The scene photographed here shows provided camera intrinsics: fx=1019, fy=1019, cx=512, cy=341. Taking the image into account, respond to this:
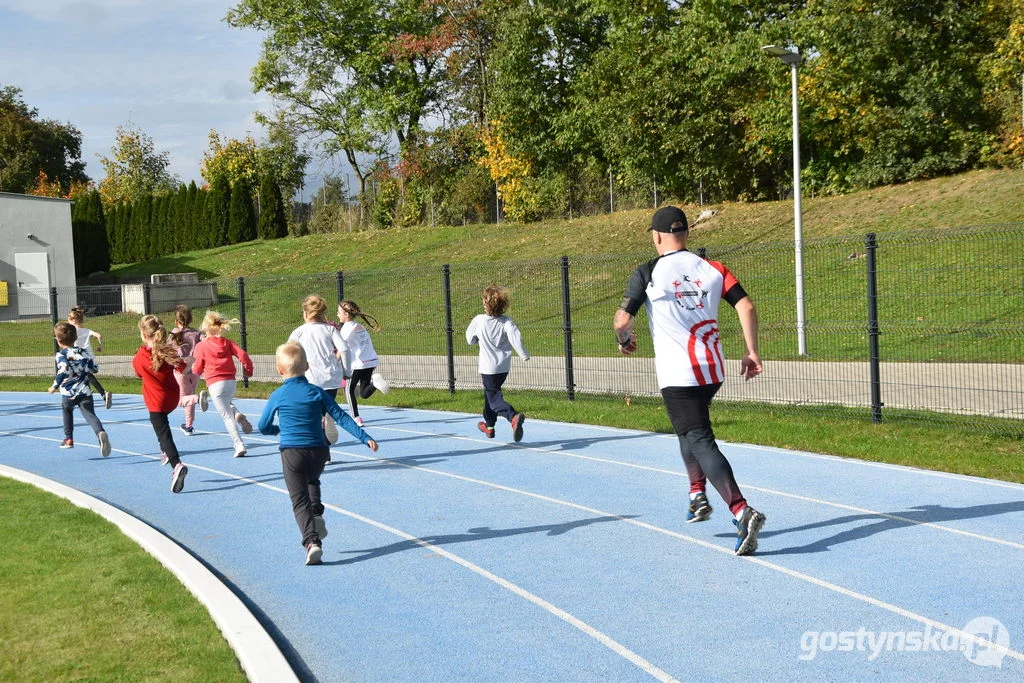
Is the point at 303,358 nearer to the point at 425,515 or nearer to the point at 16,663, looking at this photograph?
the point at 425,515

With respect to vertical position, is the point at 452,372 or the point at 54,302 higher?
the point at 54,302

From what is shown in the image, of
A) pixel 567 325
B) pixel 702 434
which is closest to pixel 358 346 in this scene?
pixel 567 325

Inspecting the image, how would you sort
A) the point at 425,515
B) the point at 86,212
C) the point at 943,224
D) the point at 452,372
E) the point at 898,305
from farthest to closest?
the point at 86,212
the point at 943,224
the point at 452,372
the point at 898,305
the point at 425,515

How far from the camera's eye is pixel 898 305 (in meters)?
13.6

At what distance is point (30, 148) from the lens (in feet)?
236

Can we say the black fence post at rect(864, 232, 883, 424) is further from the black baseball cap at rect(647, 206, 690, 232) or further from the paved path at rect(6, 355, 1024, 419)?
the black baseball cap at rect(647, 206, 690, 232)

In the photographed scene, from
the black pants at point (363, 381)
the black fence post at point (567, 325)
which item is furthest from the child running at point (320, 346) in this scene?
the black fence post at point (567, 325)

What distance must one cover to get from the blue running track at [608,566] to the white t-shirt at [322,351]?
99 centimetres

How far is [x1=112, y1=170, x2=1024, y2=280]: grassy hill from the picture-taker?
27000mm

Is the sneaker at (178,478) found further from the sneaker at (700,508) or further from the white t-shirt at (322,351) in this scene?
the sneaker at (700,508)

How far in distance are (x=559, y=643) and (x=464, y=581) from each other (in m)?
1.31

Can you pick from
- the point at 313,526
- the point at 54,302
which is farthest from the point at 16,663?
the point at 54,302

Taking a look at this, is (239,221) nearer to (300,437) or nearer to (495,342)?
(495,342)

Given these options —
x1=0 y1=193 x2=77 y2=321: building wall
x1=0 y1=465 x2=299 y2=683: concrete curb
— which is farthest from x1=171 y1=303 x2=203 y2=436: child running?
x1=0 y1=193 x2=77 y2=321: building wall
